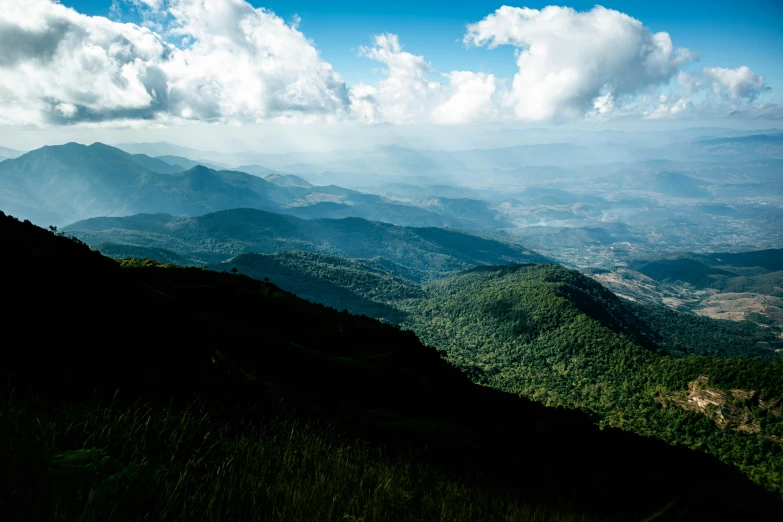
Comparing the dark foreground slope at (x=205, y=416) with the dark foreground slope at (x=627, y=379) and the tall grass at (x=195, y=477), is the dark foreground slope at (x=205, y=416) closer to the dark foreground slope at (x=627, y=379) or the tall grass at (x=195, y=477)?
the tall grass at (x=195, y=477)

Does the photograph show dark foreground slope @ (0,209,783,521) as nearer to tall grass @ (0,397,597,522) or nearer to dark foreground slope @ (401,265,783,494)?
tall grass @ (0,397,597,522)

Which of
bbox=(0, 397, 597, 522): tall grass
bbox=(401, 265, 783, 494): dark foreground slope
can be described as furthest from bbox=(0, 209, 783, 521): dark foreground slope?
bbox=(401, 265, 783, 494): dark foreground slope

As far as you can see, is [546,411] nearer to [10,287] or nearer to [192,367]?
[192,367]

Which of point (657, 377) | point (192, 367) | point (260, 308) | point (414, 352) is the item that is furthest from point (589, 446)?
point (657, 377)

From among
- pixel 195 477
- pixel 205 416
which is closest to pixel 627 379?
pixel 205 416

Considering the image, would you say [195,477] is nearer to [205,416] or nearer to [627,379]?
[205,416]
